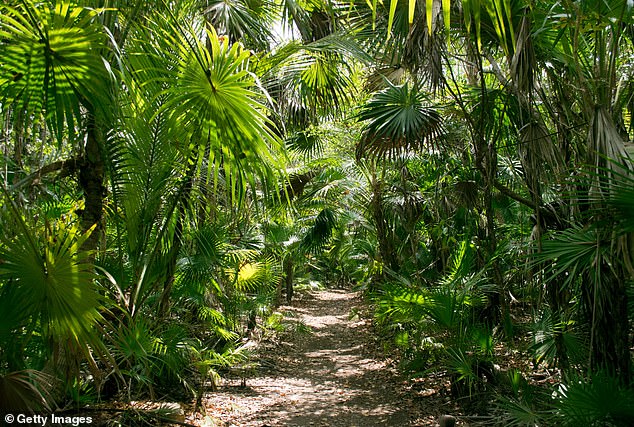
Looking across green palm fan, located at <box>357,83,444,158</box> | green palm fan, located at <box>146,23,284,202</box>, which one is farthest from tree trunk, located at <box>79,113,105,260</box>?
green palm fan, located at <box>357,83,444,158</box>

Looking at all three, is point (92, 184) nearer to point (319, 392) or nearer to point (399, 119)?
point (399, 119)

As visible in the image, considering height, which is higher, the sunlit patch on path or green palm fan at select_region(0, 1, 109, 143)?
green palm fan at select_region(0, 1, 109, 143)

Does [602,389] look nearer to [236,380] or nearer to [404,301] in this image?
[404,301]

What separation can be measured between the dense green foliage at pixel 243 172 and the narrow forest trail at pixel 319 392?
0.56 metres

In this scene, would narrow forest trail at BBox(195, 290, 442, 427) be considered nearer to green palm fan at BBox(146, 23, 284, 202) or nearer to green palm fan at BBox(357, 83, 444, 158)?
green palm fan at BBox(357, 83, 444, 158)

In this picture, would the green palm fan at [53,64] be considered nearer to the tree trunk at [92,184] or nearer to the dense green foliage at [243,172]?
the dense green foliage at [243,172]

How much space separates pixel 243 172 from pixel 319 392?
15.2 ft

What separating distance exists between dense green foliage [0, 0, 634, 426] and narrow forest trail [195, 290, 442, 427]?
22.0 inches

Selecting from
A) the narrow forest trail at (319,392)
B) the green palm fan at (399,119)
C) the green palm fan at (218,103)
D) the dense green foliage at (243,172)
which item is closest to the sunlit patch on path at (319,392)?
the narrow forest trail at (319,392)

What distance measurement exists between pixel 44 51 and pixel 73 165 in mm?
1595

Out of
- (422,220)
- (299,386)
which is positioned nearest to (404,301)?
(299,386)

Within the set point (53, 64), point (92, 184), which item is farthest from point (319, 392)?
point (53, 64)

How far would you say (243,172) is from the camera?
339cm

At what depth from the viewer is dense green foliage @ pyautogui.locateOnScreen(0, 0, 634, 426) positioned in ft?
Answer: 8.42
